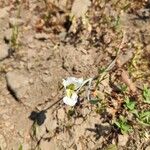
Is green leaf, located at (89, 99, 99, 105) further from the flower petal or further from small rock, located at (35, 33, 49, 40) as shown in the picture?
small rock, located at (35, 33, 49, 40)

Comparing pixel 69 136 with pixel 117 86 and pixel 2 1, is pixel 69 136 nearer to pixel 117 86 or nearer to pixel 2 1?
pixel 117 86

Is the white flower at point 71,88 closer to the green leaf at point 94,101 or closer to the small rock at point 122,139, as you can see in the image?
the green leaf at point 94,101

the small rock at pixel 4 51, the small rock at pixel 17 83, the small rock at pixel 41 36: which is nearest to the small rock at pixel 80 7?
the small rock at pixel 41 36

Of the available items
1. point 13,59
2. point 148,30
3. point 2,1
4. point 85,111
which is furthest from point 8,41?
point 148,30

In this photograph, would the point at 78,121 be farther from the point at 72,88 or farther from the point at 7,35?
the point at 7,35

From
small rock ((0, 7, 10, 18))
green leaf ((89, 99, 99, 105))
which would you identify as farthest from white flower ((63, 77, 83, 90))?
small rock ((0, 7, 10, 18))

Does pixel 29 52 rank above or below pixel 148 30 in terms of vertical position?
below
